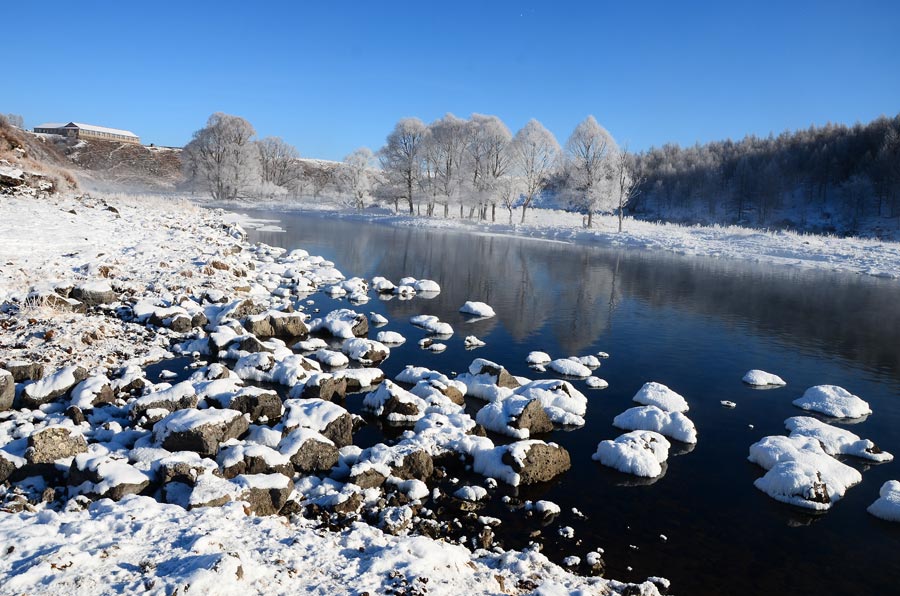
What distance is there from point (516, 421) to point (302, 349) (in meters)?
7.10

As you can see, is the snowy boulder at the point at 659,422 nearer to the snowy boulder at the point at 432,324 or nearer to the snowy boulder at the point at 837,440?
the snowy boulder at the point at 837,440

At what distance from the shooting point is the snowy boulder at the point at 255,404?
412 inches

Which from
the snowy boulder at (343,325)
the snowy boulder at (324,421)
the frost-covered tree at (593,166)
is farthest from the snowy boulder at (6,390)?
the frost-covered tree at (593,166)

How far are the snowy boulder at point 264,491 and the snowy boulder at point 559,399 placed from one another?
5642 mm

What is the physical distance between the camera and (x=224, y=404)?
10.6m

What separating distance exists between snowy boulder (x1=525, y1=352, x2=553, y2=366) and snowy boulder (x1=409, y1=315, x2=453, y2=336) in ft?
10.6

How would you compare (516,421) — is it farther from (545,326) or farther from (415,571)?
(545,326)

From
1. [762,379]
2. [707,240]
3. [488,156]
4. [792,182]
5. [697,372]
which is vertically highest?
[792,182]

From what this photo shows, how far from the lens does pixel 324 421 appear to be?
9781 millimetres

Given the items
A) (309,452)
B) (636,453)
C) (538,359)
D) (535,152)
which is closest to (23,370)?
(309,452)

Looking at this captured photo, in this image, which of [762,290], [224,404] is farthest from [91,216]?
[762,290]

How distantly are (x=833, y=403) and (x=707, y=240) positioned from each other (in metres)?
44.0

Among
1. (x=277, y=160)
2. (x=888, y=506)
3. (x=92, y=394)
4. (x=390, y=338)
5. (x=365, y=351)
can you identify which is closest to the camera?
(x=888, y=506)

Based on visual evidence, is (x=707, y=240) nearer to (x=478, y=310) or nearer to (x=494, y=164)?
(x=494, y=164)
